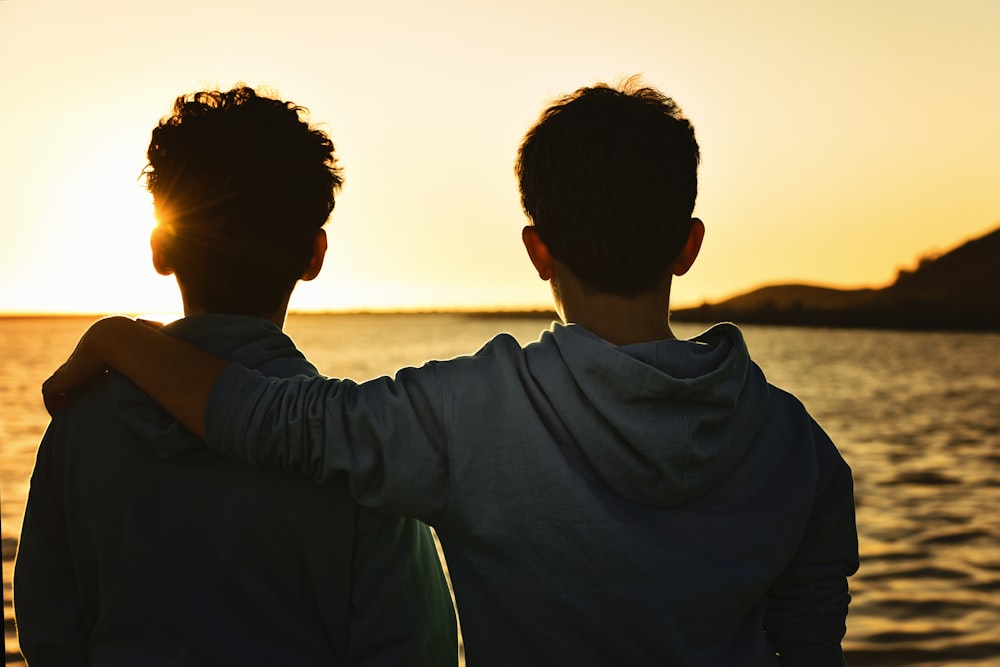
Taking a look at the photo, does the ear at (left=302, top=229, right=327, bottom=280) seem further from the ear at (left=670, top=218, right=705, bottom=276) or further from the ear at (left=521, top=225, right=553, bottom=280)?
the ear at (left=670, top=218, right=705, bottom=276)

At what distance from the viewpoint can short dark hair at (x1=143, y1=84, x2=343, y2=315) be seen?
1667 millimetres

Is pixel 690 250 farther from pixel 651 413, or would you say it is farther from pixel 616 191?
pixel 651 413

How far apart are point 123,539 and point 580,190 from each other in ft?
3.31

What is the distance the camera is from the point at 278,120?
174cm

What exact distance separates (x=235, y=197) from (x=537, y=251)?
578mm

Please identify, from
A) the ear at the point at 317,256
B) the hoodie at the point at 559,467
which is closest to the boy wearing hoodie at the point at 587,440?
the hoodie at the point at 559,467

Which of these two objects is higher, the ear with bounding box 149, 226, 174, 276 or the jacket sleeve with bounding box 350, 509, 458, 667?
the ear with bounding box 149, 226, 174, 276

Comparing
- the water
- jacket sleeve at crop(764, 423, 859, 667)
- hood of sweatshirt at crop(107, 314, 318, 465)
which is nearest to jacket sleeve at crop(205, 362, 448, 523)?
hood of sweatshirt at crop(107, 314, 318, 465)

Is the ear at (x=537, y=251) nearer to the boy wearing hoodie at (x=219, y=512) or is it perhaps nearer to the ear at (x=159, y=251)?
the boy wearing hoodie at (x=219, y=512)

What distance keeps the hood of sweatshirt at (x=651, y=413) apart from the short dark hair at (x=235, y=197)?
0.59 metres

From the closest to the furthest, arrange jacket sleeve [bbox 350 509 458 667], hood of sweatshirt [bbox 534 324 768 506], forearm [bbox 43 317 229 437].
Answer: hood of sweatshirt [bbox 534 324 768 506] < forearm [bbox 43 317 229 437] < jacket sleeve [bbox 350 509 458 667]

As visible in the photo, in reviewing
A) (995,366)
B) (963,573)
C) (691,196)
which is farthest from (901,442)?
(995,366)

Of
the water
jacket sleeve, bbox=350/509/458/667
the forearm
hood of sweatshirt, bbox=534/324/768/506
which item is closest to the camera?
hood of sweatshirt, bbox=534/324/768/506

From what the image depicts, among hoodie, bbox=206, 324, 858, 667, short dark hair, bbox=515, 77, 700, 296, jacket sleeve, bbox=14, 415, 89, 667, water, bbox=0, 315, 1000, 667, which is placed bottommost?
water, bbox=0, 315, 1000, 667
